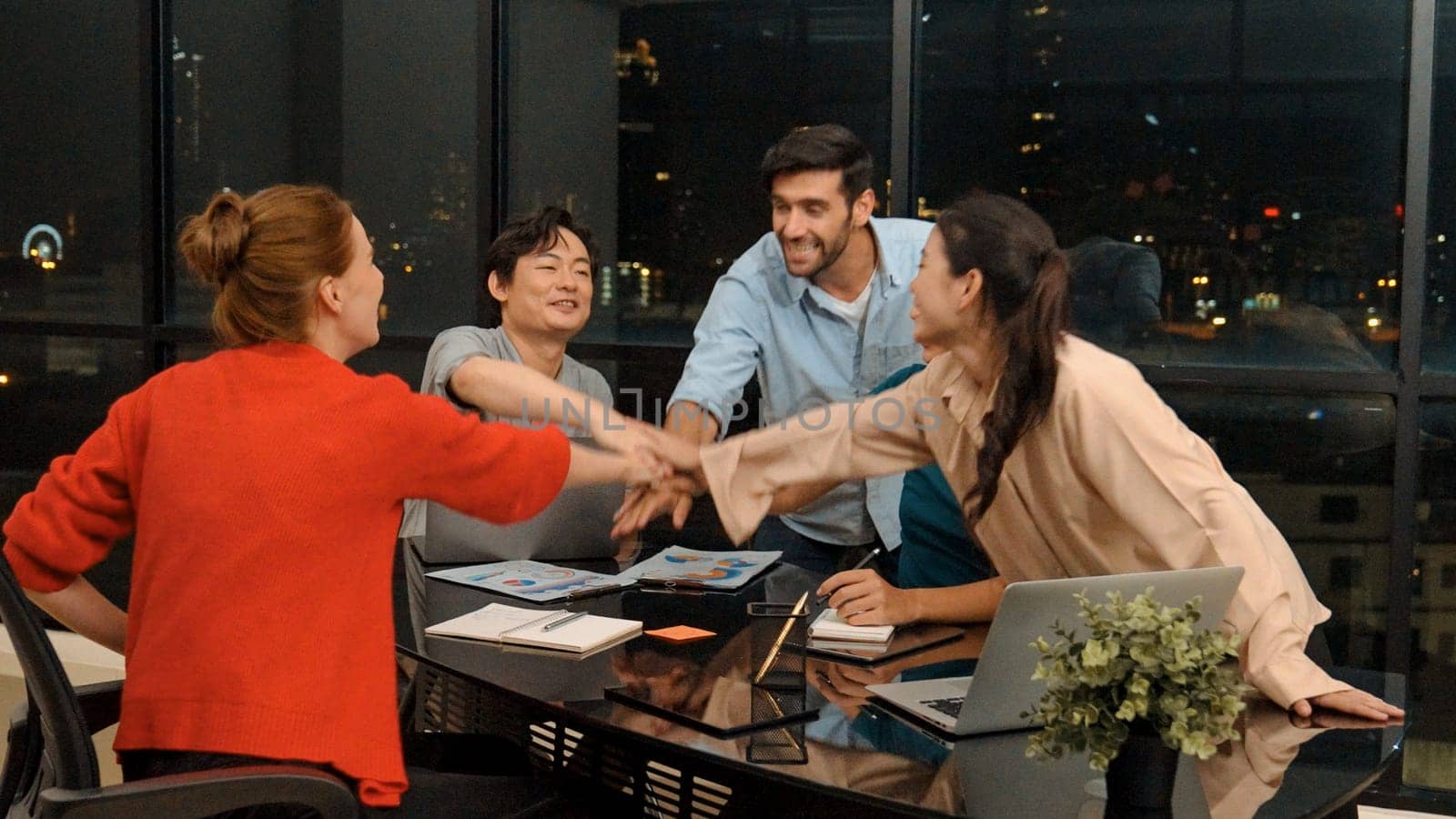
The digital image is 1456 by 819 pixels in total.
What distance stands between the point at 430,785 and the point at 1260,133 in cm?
279

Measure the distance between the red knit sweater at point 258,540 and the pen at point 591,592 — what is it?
0.73m

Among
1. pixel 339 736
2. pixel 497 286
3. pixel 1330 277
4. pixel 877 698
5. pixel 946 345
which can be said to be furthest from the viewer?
pixel 1330 277

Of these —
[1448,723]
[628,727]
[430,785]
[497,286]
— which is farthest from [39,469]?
[1448,723]

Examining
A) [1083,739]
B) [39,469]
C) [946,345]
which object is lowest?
[39,469]

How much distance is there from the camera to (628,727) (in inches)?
68.2

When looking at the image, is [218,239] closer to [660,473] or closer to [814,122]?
[660,473]

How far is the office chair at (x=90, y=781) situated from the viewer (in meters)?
1.48

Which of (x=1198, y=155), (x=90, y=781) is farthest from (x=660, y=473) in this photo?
(x=1198, y=155)

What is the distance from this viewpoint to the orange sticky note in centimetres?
216

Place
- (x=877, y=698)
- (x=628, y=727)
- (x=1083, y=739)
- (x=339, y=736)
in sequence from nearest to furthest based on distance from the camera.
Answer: (x=1083, y=739), (x=339, y=736), (x=628, y=727), (x=877, y=698)

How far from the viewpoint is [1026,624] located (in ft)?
5.30

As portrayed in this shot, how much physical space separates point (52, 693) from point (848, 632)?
1.11 m

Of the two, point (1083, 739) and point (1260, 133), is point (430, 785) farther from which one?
point (1260, 133)

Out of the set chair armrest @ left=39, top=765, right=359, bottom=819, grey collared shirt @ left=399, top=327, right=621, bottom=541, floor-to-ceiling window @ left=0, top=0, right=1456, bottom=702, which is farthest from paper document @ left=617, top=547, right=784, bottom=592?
floor-to-ceiling window @ left=0, top=0, right=1456, bottom=702
